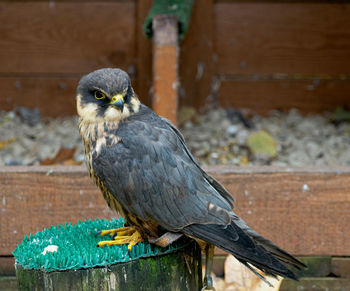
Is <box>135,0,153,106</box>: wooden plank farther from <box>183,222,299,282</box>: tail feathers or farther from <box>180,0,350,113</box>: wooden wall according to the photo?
<box>183,222,299,282</box>: tail feathers

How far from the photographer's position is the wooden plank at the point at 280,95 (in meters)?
3.65

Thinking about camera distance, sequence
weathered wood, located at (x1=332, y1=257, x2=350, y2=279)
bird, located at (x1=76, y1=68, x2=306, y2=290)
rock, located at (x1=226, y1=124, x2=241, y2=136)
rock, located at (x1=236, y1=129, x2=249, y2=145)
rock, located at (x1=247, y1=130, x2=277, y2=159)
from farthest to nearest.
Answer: rock, located at (x1=226, y1=124, x2=241, y2=136) → rock, located at (x1=236, y1=129, x2=249, y2=145) → rock, located at (x1=247, y1=130, x2=277, y2=159) → weathered wood, located at (x1=332, y1=257, x2=350, y2=279) → bird, located at (x1=76, y1=68, x2=306, y2=290)

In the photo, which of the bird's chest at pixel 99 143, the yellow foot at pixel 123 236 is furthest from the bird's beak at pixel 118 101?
the yellow foot at pixel 123 236

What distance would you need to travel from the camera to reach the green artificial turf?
1849mm

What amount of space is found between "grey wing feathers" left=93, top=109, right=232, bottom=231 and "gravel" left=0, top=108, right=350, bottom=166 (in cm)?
117

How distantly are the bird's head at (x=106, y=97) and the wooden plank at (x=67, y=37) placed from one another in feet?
5.12

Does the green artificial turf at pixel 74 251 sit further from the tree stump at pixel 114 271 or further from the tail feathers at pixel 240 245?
the tail feathers at pixel 240 245

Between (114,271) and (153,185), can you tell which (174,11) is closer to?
(153,185)

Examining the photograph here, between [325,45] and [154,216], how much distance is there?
7.00 feet

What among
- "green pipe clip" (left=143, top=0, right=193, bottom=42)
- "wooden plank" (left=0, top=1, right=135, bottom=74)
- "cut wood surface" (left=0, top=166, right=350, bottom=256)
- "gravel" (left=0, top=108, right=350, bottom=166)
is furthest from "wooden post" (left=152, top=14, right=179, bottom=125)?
"wooden plank" (left=0, top=1, right=135, bottom=74)

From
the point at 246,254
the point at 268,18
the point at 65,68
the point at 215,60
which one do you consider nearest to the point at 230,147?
the point at 215,60

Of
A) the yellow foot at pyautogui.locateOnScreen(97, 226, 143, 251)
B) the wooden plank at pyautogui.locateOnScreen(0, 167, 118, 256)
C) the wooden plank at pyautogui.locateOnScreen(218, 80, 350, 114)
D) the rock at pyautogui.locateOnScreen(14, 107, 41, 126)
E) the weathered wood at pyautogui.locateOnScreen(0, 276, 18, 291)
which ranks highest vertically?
the wooden plank at pyautogui.locateOnScreen(218, 80, 350, 114)

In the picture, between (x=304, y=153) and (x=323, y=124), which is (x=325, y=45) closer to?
(x=323, y=124)

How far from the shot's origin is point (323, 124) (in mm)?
3574
